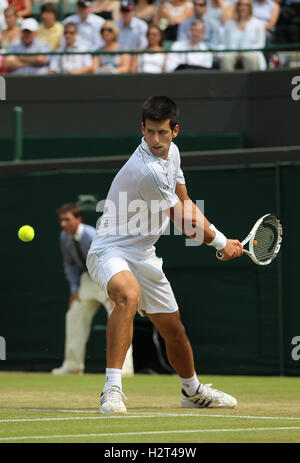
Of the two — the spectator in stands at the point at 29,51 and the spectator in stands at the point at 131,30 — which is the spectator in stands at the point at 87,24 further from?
the spectator in stands at the point at 29,51

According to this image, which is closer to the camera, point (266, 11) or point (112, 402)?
point (112, 402)

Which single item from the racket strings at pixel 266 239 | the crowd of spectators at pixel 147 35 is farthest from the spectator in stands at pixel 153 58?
the racket strings at pixel 266 239

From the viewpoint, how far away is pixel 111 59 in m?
15.0

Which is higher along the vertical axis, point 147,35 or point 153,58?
point 147,35

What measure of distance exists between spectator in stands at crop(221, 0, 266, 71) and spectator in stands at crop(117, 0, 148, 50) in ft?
4.27

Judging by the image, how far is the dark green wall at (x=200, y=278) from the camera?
11.2 metres

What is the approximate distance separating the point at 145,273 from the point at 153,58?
8.25 metres

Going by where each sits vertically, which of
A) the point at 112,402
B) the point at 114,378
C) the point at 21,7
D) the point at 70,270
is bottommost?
the point at 112,402

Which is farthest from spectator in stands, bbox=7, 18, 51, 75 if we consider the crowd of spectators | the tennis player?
the tennis player

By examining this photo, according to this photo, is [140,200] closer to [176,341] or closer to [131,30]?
[176,341]

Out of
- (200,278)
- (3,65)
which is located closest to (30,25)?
(3,65)

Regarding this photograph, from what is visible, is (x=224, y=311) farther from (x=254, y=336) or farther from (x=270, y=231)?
(x=270, y=231)

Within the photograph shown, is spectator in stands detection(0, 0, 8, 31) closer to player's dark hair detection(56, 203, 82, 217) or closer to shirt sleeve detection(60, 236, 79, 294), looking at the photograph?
player's dark hair detection(56, 203, 82, 217)

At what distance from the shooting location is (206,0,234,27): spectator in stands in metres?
14.5
